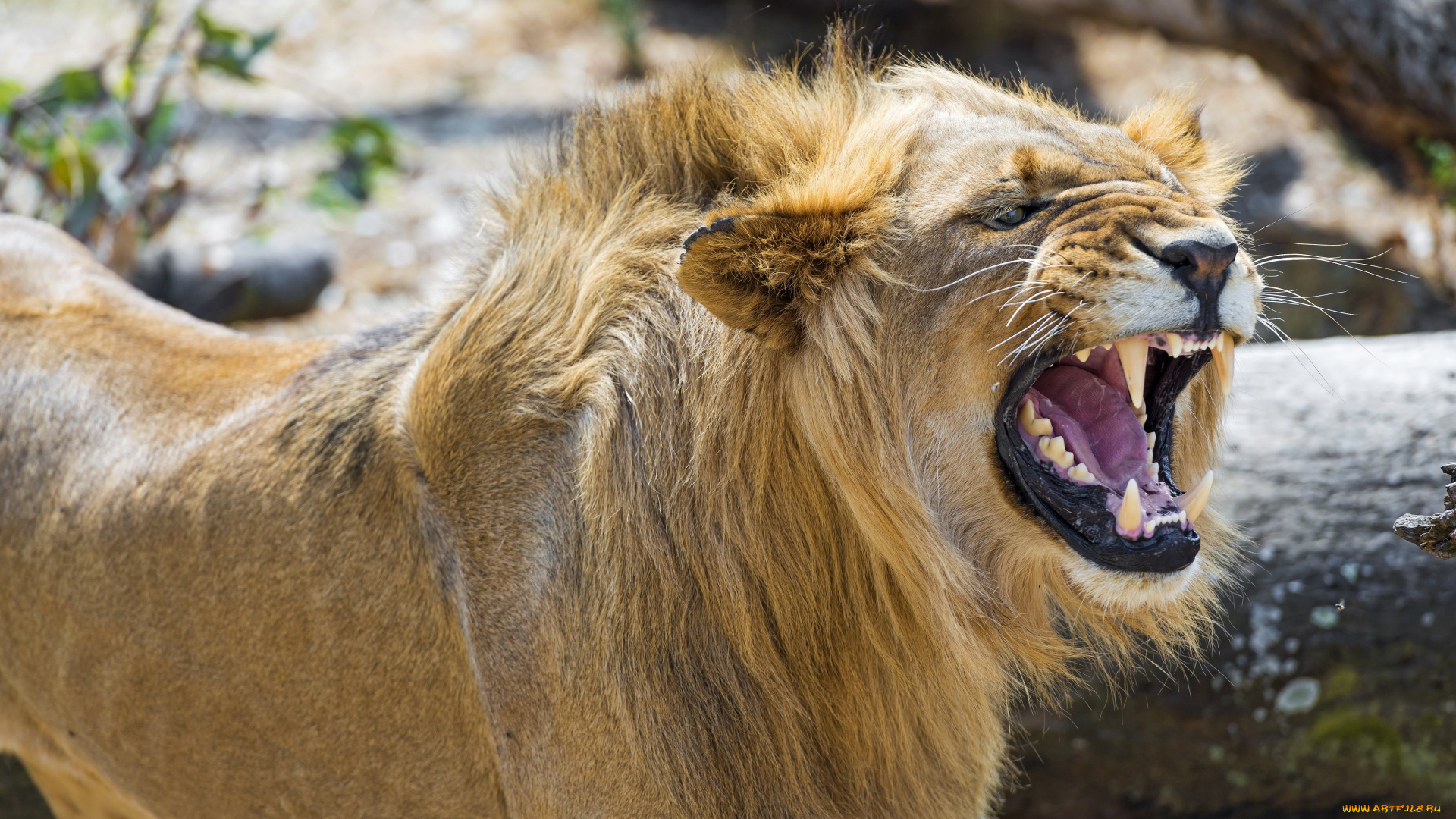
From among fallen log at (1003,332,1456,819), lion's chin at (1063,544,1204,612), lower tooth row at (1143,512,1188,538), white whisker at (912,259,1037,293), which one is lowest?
fallen log at (1003,332,1456,819)

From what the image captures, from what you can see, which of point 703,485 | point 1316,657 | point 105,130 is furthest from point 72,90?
point 1316,657

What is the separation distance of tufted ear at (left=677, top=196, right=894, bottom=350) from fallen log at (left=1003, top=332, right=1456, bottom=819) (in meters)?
1.79

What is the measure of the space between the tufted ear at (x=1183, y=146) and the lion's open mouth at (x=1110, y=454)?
44 cm

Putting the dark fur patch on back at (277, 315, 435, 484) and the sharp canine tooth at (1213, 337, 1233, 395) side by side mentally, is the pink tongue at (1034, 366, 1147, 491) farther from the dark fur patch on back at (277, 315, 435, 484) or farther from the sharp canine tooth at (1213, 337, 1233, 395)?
the dark fur patch on back at (277, 315, 435, 484)

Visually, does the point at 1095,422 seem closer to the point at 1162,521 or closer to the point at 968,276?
the point at 1162,521

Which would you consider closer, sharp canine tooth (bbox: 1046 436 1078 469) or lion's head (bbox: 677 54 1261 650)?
lion's head (bbox: 677 54 1261 650)

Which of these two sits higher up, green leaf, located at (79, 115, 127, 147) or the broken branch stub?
green leaf, located at (79, 115, 127, 147)

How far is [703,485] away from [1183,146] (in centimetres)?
128

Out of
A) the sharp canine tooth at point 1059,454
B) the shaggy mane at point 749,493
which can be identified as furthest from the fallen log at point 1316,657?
the sharp canine tooth at point 1059,454

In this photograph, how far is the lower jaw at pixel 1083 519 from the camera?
2.20 meters

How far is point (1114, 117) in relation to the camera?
3123mm

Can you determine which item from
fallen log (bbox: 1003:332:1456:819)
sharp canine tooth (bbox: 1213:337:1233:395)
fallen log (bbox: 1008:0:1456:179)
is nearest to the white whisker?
sharp canine tooth (bbox: 1213:337:1233:395)

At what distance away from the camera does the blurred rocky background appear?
348 cm

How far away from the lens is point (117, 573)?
9.12 feet
